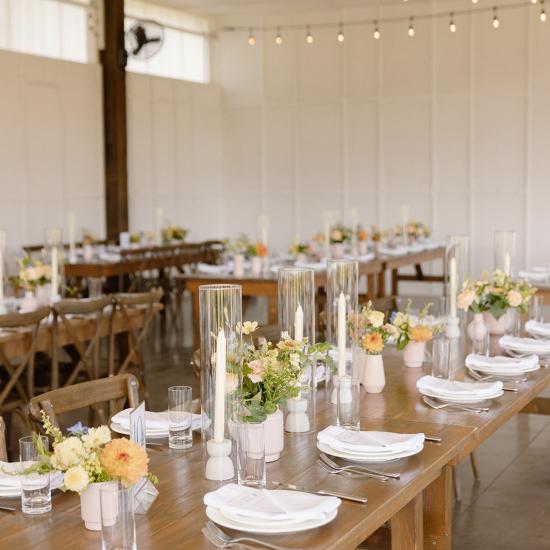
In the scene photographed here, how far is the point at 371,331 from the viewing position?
3.76 meters

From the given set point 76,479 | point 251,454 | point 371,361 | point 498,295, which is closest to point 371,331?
point 371,361

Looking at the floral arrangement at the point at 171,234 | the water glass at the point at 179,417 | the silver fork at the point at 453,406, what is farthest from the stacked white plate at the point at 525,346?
the floral arrangement at the point at 171,234

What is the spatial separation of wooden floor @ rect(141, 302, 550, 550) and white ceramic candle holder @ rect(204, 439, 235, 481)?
6.01ft

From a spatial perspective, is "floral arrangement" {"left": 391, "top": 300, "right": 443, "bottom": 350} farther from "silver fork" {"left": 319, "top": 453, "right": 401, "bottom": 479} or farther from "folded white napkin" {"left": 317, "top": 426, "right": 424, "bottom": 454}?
"silver fork" {"left": 319, "top": 453, "right": 401, "bottom": 479}

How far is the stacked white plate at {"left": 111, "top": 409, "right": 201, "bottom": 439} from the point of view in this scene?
2.92m

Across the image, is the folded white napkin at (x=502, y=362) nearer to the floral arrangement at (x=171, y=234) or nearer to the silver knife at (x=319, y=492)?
the silver knife at (x=319, y=492)

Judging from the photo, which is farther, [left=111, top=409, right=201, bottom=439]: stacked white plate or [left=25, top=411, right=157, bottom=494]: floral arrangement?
[left=111, top=409, right=201, bottom=439]: stacked white plate

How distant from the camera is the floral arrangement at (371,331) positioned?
359 cm

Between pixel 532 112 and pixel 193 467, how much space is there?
10.7 meters

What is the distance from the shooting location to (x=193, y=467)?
8.64ft

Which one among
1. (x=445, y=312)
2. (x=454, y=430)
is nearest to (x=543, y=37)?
(x=445, y=312)

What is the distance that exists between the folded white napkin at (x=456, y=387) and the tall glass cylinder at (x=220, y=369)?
3.63ft

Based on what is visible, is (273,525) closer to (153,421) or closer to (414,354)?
(153,421)

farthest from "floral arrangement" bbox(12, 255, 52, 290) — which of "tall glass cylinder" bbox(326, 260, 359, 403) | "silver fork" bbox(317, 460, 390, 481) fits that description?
"silver fork" bbox(317, 460, 390, 481)
